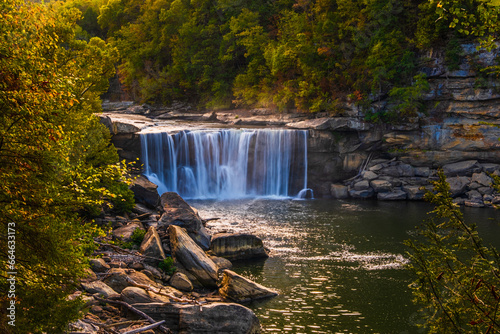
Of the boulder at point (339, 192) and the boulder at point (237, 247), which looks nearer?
the boulder at point (237, 247)

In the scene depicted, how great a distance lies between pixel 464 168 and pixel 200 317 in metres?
23.3

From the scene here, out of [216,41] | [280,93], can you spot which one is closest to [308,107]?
[280,93]

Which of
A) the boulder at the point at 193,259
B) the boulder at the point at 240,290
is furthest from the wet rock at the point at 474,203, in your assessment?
the boulder at the point at 193,259

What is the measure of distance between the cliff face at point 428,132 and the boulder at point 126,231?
36.6ft

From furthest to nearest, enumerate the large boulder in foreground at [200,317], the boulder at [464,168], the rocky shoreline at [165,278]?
the boulder at [464,168]
the large boulder in foreground at [200,317]
the rocky shoreline at [165,278]

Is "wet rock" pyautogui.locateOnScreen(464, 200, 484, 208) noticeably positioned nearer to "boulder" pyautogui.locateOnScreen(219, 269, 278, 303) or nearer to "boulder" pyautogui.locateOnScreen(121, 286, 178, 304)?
"boulder" pyautogui.locateOnScreen(219, 269, 278, 303)

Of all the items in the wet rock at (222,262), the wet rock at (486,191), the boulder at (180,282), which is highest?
the wet rock at (486,191)

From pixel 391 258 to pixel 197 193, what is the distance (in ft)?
52.5

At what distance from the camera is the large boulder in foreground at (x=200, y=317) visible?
1088 centimetres

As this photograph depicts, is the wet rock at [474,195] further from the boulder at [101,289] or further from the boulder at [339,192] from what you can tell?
the boulder at [101,289]

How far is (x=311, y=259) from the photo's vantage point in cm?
1777

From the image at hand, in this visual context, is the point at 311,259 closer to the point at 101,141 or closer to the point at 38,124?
the point at 101,141

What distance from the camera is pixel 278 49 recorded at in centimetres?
3991

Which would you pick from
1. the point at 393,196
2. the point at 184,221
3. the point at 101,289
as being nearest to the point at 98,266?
the point at 101,289
